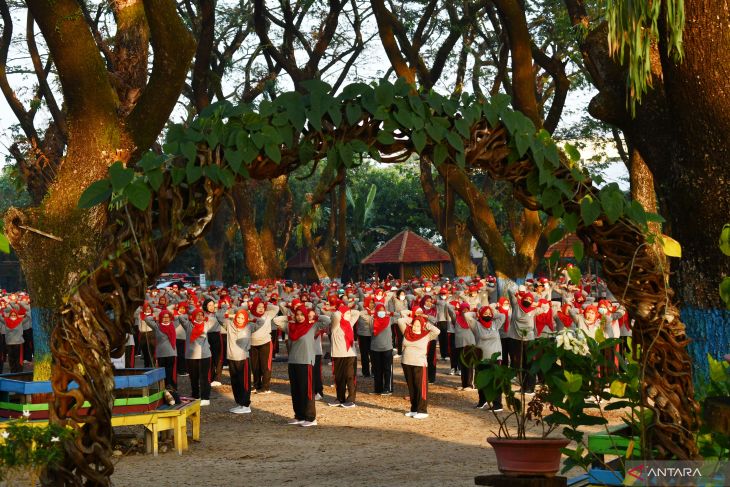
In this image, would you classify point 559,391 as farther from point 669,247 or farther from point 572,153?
point 572,153

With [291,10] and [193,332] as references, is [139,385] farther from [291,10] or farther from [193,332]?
[291,10]

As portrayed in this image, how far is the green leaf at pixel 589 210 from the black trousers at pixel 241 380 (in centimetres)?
1162

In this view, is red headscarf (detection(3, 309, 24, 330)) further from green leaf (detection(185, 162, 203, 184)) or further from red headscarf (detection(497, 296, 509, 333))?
green leaf (detection(185, 162, 203, 184))

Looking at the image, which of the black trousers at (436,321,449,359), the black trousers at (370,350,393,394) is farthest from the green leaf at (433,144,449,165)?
the black trousers at (436,321,449,359)

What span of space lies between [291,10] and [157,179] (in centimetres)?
2277

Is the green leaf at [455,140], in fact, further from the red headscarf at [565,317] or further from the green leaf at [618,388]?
the red headscarf at [565,317]

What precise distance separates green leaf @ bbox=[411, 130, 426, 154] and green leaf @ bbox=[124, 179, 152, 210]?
134 cm

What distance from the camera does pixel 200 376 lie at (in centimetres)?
1744

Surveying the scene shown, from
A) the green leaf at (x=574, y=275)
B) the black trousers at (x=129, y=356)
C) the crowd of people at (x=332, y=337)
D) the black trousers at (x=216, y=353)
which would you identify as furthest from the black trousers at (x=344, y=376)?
the green leaf at (x=574, y=275)

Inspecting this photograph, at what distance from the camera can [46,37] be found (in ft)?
38.3

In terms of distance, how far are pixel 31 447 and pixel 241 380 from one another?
11.1 metres

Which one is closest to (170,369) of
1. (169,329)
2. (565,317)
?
(169,329)

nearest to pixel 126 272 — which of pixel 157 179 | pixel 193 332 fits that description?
pixel 157 179

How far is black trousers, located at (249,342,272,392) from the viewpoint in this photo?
61.7ft
